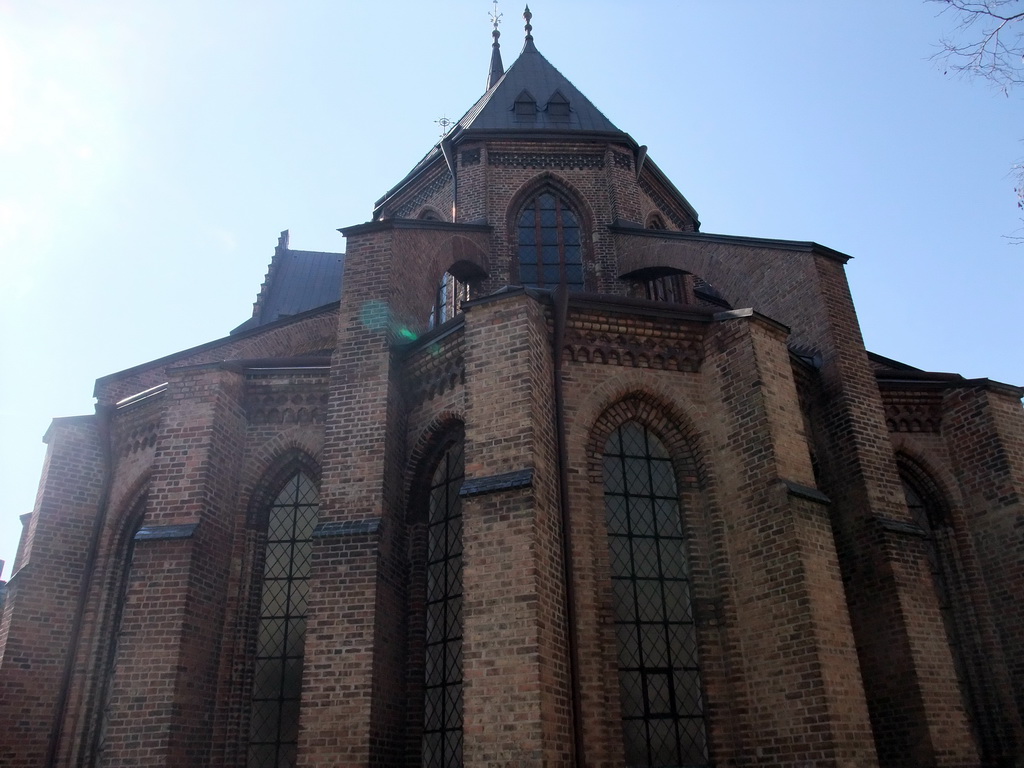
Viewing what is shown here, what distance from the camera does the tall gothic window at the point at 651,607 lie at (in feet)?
30.9

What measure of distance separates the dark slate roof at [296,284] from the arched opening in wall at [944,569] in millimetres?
14504

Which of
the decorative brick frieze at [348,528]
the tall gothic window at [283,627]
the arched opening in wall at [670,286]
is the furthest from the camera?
the arched opening in wall at [670,286]

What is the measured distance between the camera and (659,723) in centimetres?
945

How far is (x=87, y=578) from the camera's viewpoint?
12.8 metres

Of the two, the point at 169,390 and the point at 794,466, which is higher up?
the point at 169,390

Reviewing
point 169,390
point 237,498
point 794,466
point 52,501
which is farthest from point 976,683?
point 52,501

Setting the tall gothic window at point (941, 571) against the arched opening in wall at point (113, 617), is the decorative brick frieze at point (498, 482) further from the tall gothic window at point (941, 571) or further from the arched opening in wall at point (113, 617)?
the tall gothic window at point (941, 571)

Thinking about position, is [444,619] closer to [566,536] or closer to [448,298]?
[566,536]

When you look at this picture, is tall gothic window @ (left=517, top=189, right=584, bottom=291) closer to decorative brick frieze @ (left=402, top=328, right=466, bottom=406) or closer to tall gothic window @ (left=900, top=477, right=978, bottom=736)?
decorative brick frieze @ (left=402, top=328, right=466, bottom=406)

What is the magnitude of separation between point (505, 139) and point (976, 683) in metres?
12.6

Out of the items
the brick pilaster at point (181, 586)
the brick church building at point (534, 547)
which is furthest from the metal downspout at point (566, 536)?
the brick pilaster at point (181, 586)

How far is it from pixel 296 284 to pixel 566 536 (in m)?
16.6

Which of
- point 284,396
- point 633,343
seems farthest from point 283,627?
point 633,343

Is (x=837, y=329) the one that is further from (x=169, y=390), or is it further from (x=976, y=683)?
(x=169, y=390)
